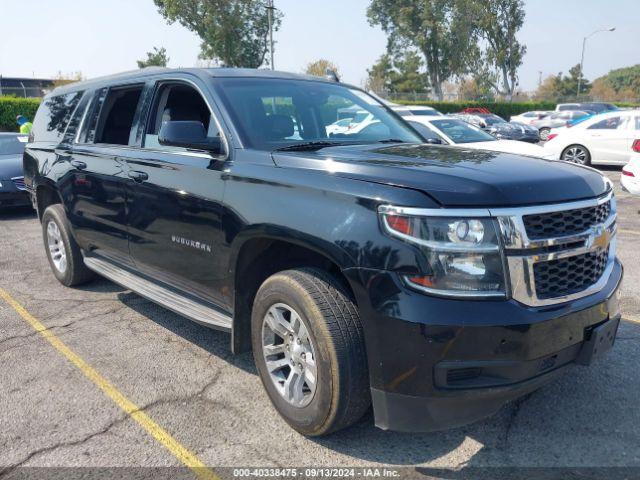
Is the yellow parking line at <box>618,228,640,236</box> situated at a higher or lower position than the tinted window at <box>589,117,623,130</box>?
lower

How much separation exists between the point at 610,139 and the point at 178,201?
43.9ft

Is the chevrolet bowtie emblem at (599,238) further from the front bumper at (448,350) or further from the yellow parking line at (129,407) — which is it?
the yellow parking line at (129,407)

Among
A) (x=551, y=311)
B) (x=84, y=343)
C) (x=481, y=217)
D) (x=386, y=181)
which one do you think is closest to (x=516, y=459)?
(x=551, y=311)

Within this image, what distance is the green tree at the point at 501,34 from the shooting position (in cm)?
6125

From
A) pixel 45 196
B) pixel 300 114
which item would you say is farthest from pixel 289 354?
pixel 45 196

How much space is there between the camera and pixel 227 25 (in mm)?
47719

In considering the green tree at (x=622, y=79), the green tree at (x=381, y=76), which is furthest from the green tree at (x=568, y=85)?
the green tree at (x=381, y=76)

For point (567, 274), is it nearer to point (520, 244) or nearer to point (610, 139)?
point (520, 244)

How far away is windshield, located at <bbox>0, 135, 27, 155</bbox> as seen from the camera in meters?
10.9

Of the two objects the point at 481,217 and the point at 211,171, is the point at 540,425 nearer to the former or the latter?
the point at 481,217

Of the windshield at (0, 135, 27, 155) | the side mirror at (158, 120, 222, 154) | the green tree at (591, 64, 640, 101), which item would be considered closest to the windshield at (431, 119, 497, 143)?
the side mirror at (158, 120, 222, 154)

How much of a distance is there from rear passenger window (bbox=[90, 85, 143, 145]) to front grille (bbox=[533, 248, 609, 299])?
3230 millimetres

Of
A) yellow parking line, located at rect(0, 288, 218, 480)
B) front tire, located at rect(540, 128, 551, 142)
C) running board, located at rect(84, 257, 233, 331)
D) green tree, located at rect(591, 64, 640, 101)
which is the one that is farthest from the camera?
green tree, located at rect(591, 64, 640, 101)

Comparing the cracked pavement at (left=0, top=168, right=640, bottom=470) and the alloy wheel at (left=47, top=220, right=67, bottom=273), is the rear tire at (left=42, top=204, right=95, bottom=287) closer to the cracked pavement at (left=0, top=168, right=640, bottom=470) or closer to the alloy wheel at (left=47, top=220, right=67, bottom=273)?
the alloy wheel at (left=47, top=220, right=67, bottom=273)
